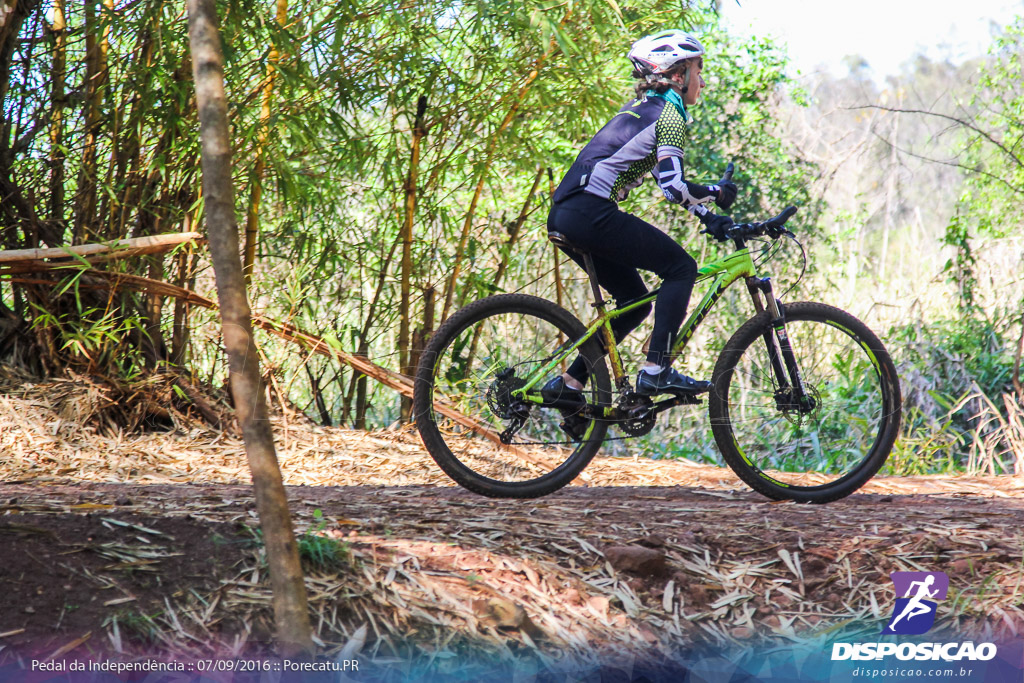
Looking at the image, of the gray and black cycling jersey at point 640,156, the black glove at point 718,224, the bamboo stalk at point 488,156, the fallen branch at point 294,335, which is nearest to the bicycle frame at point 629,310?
the black glove at point 718,224

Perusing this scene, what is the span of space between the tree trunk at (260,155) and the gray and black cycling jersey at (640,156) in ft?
4.38

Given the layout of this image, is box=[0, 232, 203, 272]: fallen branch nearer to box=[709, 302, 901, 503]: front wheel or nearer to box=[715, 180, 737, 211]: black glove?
box=[715, 180, 737, 211]: black glove

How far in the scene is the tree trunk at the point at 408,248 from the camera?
4.00m

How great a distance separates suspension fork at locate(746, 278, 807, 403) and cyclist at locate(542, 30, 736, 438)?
0.26 metres

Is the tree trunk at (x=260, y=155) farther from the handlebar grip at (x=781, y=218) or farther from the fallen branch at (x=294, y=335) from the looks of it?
the handlebar grip at (x=781, y=218)

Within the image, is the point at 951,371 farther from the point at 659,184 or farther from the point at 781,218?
the point at 659,184

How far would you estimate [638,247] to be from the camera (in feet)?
9.35

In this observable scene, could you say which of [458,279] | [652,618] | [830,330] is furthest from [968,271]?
[652,618]

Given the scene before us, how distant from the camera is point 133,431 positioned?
377 cm

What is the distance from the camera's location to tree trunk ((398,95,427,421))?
13.1ft

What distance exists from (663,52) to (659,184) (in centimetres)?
45

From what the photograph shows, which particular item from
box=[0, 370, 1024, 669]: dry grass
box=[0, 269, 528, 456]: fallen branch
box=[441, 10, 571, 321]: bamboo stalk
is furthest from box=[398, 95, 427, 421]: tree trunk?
box=[0, 370, 1024, 669]: dry grass

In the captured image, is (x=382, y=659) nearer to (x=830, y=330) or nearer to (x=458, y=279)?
(x=830, y=330)

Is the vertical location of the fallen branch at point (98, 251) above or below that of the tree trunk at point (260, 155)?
below
